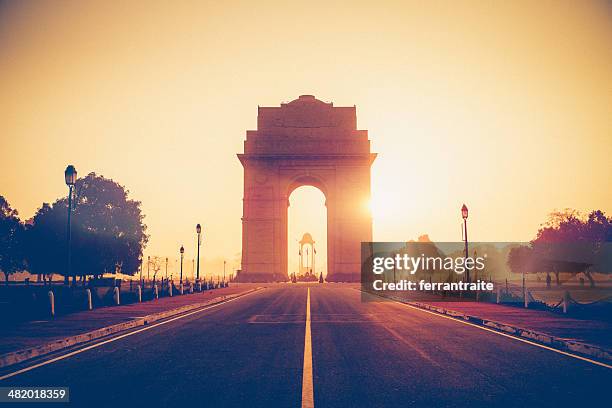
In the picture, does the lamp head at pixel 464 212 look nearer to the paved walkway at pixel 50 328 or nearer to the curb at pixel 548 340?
the curb at pixel 548 340

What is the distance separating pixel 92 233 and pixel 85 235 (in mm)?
1071

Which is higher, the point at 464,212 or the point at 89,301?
the point at 464,212

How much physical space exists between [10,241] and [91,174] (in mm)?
13283

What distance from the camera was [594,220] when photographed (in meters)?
81.7

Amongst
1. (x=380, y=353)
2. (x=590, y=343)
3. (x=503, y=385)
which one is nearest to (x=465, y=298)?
(x=590, y=343)

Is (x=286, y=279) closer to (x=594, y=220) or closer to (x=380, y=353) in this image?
(x=594, y=220)

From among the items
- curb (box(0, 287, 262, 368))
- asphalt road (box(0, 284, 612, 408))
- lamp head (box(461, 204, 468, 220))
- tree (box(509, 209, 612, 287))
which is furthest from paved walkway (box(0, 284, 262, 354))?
tree (box(509, 209, 612, 287))

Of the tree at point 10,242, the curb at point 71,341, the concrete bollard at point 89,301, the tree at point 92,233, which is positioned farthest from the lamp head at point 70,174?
the tree at point 10,242

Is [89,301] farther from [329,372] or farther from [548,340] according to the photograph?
[548,340]

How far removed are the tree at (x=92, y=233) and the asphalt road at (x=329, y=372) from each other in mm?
51799

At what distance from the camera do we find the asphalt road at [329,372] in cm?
677

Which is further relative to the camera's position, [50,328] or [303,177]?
[303,177]

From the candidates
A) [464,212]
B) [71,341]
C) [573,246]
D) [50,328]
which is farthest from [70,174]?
[573,246]

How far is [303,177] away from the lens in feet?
258
